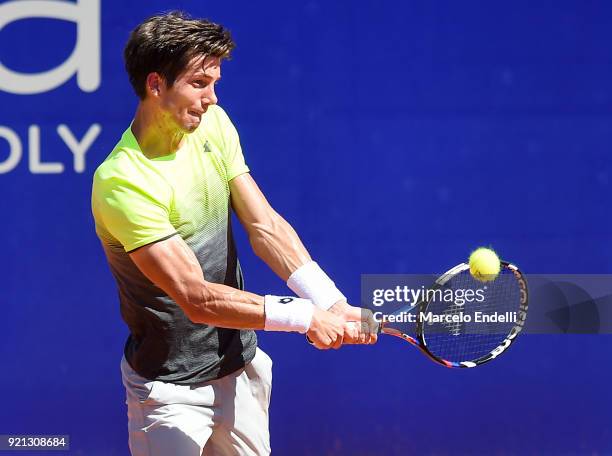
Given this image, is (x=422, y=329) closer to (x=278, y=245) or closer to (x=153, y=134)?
(x=278, y=245)

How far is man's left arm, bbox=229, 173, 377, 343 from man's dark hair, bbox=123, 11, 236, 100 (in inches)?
15.1

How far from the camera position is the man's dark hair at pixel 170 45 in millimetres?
2650

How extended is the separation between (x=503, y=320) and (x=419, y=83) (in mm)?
1011

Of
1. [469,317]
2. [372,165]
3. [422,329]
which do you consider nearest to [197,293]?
[422,329]

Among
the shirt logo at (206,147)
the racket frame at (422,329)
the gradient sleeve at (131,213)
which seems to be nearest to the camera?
the gradient sleeve at (131,213)

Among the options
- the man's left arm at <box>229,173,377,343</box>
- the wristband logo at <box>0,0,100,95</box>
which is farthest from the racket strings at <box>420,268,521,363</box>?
the wristband logo at <box>0,0,100,95</box>

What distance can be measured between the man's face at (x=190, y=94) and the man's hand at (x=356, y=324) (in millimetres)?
643

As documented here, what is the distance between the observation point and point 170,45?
8.68 ft

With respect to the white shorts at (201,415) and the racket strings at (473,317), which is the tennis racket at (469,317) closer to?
the racket strings at (473,317)

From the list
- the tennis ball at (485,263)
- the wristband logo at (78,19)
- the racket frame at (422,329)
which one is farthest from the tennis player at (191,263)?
the wristband logo at (78,19)

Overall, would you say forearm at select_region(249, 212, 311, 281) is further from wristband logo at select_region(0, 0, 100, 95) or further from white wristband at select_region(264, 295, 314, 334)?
wristband logo at select_region(0, 0, 100, 95)

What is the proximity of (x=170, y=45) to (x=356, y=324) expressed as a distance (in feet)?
2.88

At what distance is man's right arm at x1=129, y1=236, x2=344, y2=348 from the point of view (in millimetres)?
2607

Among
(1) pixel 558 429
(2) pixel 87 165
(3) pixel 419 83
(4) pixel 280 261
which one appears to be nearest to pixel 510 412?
(1) pixel 558 429
